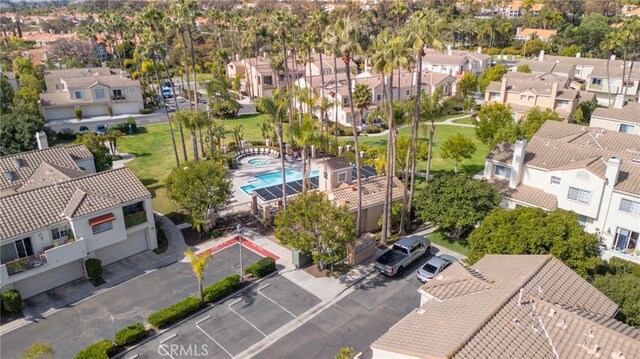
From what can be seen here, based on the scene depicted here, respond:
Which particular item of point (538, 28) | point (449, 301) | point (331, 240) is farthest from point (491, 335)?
point (538, 28)

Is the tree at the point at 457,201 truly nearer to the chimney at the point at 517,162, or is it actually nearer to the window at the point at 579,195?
the chimney at the point at 517,162

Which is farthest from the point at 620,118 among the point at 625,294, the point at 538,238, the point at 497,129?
the point at 625,294

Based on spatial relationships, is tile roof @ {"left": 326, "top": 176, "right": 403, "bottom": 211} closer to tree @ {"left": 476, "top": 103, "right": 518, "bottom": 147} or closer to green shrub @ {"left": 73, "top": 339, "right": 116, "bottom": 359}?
tree @ {"left": 476, "top": 103, "right": 518, "bottom": 147}

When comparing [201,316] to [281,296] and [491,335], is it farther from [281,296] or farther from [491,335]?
[491,335]

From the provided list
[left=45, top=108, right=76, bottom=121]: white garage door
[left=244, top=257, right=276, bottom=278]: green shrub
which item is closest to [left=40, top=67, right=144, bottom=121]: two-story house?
[left=45, top=108, right=76, bottom=121]: white garage door

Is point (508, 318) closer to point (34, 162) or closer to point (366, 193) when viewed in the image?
point (366, 193)
